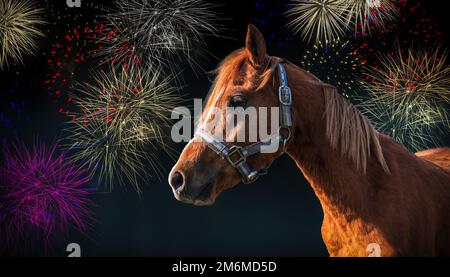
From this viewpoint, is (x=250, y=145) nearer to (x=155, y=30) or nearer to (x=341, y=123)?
(x=341, y=123)

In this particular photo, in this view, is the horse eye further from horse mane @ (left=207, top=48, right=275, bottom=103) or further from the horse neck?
the horse neck

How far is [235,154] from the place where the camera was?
2.97m

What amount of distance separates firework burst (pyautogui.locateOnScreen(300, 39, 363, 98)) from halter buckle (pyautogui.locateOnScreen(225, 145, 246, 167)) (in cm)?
302

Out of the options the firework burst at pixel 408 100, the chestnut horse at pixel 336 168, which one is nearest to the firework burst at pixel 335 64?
the firework burst at pixel 408 100

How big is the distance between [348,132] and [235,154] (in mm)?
909

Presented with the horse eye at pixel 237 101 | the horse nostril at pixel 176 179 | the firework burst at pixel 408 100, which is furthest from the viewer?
the firework burst at pixel 408 100

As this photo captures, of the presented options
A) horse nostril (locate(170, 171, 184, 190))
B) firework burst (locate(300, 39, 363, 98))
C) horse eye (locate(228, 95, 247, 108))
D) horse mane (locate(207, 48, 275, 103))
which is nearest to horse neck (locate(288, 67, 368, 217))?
horse mane (locate(207, 48, 275, 103))

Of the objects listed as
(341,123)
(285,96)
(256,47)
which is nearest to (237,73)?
(256,47)

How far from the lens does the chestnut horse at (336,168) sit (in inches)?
116

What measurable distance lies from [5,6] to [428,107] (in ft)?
21.3

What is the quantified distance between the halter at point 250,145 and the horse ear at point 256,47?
6.7 inches

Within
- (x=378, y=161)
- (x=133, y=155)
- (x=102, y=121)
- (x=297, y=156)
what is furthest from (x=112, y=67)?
(x=378, y=161)

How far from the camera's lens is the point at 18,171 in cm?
609

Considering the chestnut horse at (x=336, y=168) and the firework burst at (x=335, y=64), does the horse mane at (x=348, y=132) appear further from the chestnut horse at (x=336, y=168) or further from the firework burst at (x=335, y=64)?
the firework burst at (x=335, y=64)
